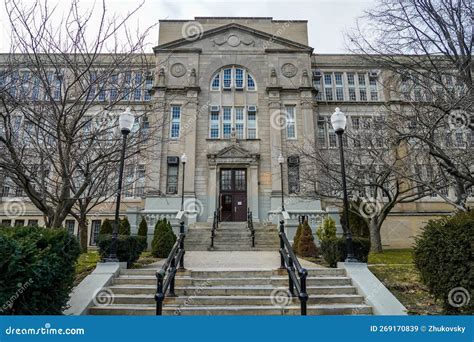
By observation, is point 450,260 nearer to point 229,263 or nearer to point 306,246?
point 229,263

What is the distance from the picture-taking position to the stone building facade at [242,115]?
23.2 meters

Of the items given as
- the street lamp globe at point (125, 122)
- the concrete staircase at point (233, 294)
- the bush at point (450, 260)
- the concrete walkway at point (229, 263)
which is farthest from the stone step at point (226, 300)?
the street lamp globe at point (125, 122)

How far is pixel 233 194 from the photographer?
2348 centimetres

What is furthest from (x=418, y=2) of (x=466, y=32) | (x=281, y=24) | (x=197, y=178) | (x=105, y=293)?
(x=281, y=24)

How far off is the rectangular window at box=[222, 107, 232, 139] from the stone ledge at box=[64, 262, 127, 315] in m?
16.9

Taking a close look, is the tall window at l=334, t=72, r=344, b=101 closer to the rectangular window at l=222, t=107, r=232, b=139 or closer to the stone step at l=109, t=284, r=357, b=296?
the rectangular window at l=222, t=107, r=232, b=139

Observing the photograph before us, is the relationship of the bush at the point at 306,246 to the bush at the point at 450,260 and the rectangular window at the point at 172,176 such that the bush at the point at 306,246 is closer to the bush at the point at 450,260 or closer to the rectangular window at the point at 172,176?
the bush at the point at 450,260

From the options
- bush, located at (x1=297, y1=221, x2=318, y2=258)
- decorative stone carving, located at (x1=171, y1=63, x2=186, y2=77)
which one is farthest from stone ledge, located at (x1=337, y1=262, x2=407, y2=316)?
decorative stone carving, located at (x1=171, y1=63, x2=186, y2=77)

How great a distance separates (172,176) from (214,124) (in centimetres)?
515

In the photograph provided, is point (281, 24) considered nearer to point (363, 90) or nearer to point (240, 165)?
point (363, 90)

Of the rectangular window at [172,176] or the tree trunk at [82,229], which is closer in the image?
the tree trunk at [82,229]

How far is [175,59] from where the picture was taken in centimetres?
2609

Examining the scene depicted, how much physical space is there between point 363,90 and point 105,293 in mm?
26446

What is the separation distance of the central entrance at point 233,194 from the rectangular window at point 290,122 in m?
4.49
